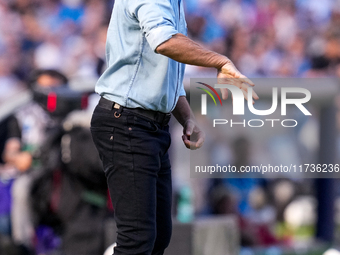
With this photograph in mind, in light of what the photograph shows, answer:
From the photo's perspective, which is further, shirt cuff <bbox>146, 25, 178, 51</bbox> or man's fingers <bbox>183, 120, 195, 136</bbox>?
man's fingers <bbox>183, 120, 195, 136</bbox>

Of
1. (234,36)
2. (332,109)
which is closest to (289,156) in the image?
(332,109)

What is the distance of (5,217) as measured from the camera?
4262 millimetres

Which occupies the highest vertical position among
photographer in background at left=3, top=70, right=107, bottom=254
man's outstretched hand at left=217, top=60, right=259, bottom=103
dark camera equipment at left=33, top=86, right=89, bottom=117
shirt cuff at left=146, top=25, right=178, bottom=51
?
shirt cuff at left=146, top=25, right=178, bottom=51

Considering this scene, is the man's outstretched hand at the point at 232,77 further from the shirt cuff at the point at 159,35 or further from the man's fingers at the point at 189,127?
the man's fingers at the point at 189,127

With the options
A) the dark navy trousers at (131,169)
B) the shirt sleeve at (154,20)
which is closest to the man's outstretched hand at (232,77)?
the shirt sleeve at (154,20)

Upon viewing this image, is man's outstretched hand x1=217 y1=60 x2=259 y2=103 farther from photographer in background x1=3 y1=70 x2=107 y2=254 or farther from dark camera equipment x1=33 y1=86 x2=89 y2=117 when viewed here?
dark camera equipment x1=33 y1=86 x2=89 y2=117

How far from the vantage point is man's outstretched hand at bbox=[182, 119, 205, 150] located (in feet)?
8.09

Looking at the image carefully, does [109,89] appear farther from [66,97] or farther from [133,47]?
[66,97]

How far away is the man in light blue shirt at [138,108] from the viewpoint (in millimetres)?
2039

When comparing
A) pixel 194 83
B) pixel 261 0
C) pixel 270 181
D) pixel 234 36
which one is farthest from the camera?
pixel 261 0

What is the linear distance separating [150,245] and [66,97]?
2456mm

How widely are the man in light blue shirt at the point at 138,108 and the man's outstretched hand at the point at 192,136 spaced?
208 mm

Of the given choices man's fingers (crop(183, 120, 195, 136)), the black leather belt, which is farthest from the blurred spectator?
the black leather belt

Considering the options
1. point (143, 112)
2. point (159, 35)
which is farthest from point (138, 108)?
point (159, 35)
